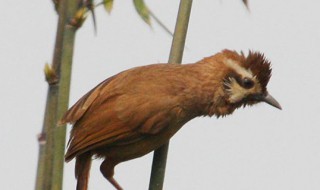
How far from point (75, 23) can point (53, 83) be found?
24 centimetres

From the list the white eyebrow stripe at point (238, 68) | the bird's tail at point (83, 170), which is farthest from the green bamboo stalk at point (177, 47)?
the white eyebrow stripe at point (238, 68)

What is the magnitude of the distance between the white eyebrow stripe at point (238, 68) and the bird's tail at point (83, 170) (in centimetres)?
111

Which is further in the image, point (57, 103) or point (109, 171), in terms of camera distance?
point (109, 171)

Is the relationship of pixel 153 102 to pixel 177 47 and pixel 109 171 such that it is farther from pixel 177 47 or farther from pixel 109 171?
pixel 177 47

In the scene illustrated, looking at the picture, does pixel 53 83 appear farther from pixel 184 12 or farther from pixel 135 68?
pixel 135 68

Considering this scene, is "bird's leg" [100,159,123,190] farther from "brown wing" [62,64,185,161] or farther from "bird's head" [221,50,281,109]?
"bird's head" [221,50,281,109]

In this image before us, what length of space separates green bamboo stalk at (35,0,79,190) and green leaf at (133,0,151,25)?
0.64m

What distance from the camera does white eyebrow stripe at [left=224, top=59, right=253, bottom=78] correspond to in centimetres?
402

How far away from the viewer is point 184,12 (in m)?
2.90

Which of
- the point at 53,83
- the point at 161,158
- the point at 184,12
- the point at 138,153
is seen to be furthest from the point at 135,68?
the point at 53,83

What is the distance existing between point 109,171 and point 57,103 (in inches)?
88.1

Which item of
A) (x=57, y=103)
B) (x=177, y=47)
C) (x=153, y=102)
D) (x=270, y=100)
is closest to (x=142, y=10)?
(x=177, y=47)

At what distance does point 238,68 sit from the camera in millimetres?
4082

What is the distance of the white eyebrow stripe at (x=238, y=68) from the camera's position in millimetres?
4023
